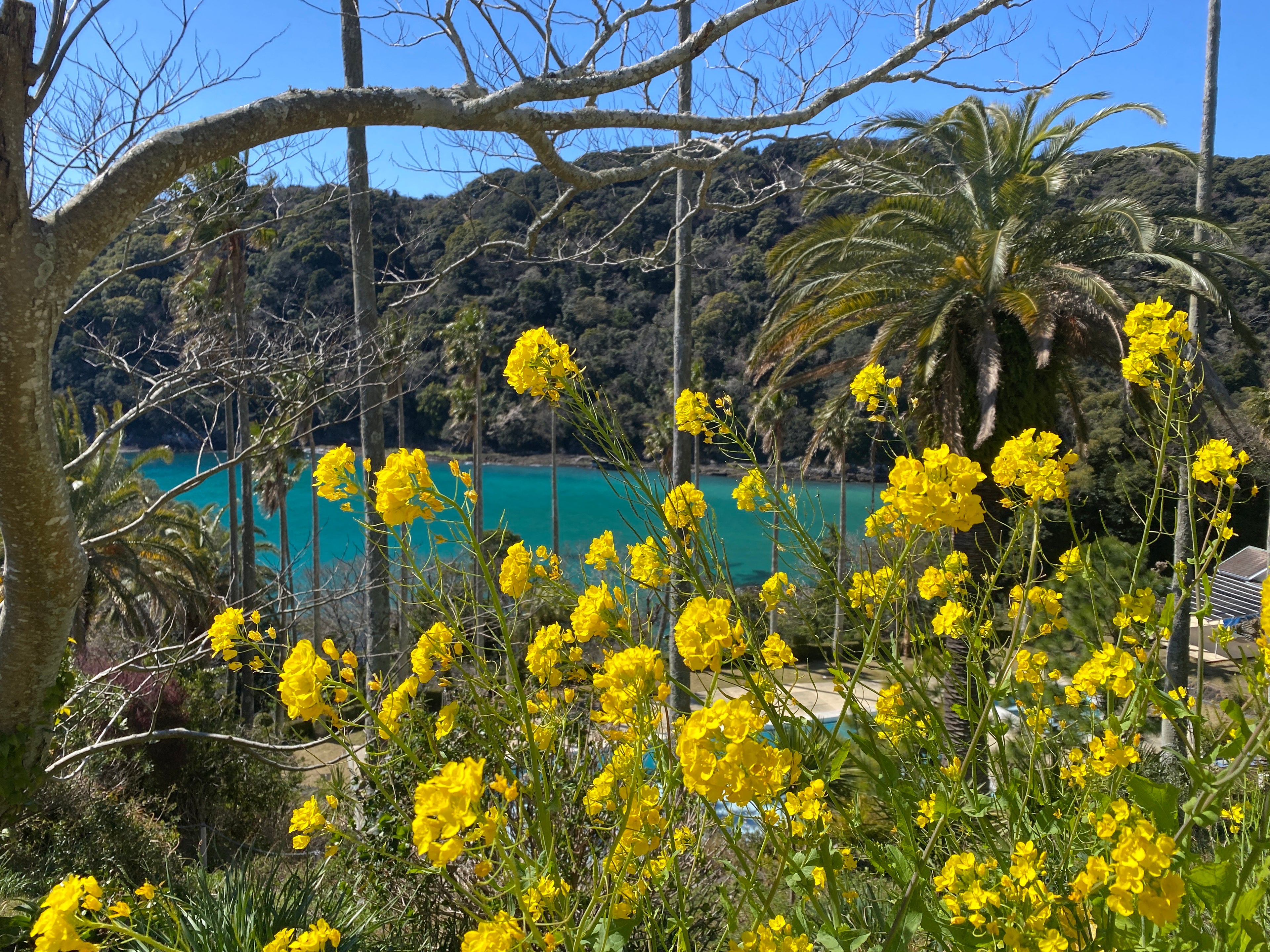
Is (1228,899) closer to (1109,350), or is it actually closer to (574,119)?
(574,119)

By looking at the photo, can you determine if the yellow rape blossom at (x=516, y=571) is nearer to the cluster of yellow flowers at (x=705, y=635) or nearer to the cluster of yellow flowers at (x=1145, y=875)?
the cluster of yellow flowers at (x=705, y=635)

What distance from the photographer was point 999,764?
5.64 ft

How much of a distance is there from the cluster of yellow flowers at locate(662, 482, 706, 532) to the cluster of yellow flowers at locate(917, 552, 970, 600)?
2.46ft

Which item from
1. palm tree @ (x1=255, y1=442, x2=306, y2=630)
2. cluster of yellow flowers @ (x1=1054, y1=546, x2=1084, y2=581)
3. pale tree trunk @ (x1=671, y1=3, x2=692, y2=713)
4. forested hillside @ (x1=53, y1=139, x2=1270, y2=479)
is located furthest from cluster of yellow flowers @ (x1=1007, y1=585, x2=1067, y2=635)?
palm tree @ (x1=255, y1=442, x2=306, y2=630)

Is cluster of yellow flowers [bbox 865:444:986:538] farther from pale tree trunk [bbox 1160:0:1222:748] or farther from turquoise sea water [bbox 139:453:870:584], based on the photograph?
turquoise sea water [bbox 139:453:870:584]

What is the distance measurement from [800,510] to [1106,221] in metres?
6.88

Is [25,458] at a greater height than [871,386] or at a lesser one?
lesser

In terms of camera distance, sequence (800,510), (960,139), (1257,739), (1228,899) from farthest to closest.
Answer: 1. (960,139)
2. (800,510)
3. (1228,899)
4. (1257,739)

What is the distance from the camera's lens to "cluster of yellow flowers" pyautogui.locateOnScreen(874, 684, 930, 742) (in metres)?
1.75

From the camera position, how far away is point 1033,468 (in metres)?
1.85

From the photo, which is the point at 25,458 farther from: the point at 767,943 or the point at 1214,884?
the point at 1214,884

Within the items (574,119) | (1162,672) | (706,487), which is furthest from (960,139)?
(706,487)

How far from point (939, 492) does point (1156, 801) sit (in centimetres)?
68

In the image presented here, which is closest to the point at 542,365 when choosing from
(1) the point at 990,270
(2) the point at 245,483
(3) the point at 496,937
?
(3) the point at 496,937
